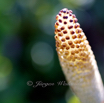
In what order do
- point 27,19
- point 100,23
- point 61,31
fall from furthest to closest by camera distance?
point 100,23 < point 27,19 < point 61,31

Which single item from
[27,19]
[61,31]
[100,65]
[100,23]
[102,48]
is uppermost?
[61,31]

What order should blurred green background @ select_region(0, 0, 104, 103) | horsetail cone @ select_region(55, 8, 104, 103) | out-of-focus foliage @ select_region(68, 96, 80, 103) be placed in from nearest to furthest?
horsetail cone @ select_region(55, 8, 104, 103)
out-of-focus foliage @ select_region(68, 96, 80, 103)
blurred green background @ select_region(0, 0, 104, 103)

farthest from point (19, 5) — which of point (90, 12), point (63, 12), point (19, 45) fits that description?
point (63, 12)

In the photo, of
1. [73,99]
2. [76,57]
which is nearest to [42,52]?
[73,99]

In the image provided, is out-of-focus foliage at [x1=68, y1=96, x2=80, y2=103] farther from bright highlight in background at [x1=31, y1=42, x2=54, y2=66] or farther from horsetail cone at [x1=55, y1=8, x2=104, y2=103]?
horsetail cone at [x1=55, y1=8, x2=104, y2=103]

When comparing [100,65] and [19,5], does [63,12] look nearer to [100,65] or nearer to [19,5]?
[19,5]

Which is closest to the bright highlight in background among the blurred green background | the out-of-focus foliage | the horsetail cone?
the blurred green background

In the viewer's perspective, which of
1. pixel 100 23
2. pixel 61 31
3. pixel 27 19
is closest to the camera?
pixel 61 31
